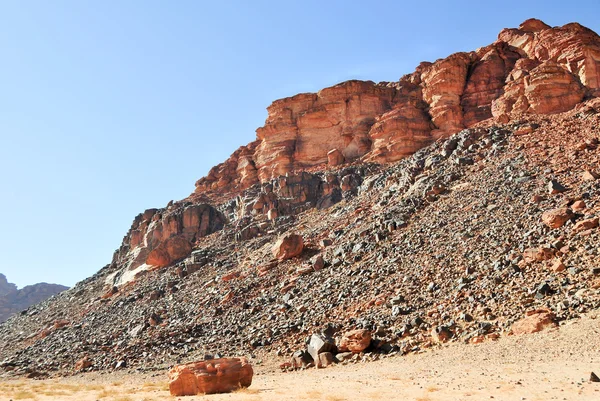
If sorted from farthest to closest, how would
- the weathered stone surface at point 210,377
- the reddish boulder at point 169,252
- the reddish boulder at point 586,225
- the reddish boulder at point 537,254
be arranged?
the reddish boulder at point 169,252
the reddish boulder at point 586,225
the reddish boulder at point 537,254
the weathered stone surface at point 210,377

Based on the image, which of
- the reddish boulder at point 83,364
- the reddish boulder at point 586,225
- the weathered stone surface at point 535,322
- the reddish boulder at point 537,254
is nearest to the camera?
the weathered stone surface at point 535,322

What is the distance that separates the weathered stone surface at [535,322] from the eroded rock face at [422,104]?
3300 cm

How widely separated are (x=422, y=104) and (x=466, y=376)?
169ft

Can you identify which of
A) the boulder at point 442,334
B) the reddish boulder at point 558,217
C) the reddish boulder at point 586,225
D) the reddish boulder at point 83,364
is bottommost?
the boulder at point 442,334

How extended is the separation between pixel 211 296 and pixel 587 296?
24.6 metres

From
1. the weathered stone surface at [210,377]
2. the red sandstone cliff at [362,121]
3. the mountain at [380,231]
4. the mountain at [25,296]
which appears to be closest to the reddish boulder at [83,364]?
the mountain at [380,231]

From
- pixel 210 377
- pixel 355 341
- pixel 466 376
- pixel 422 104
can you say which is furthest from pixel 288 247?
pixel 422 104

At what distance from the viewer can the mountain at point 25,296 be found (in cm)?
11706

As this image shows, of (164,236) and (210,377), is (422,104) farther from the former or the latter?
(210,377)

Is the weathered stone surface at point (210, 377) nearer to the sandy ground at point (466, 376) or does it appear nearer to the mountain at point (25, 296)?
the sandy ground at point (466, 376)

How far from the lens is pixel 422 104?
199ft

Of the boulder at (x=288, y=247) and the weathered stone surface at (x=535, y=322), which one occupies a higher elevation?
the boulder at (x=288, y=247)

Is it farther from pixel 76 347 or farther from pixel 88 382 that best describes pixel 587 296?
pixel 76 347

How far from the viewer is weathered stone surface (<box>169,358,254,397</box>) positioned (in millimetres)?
14906
